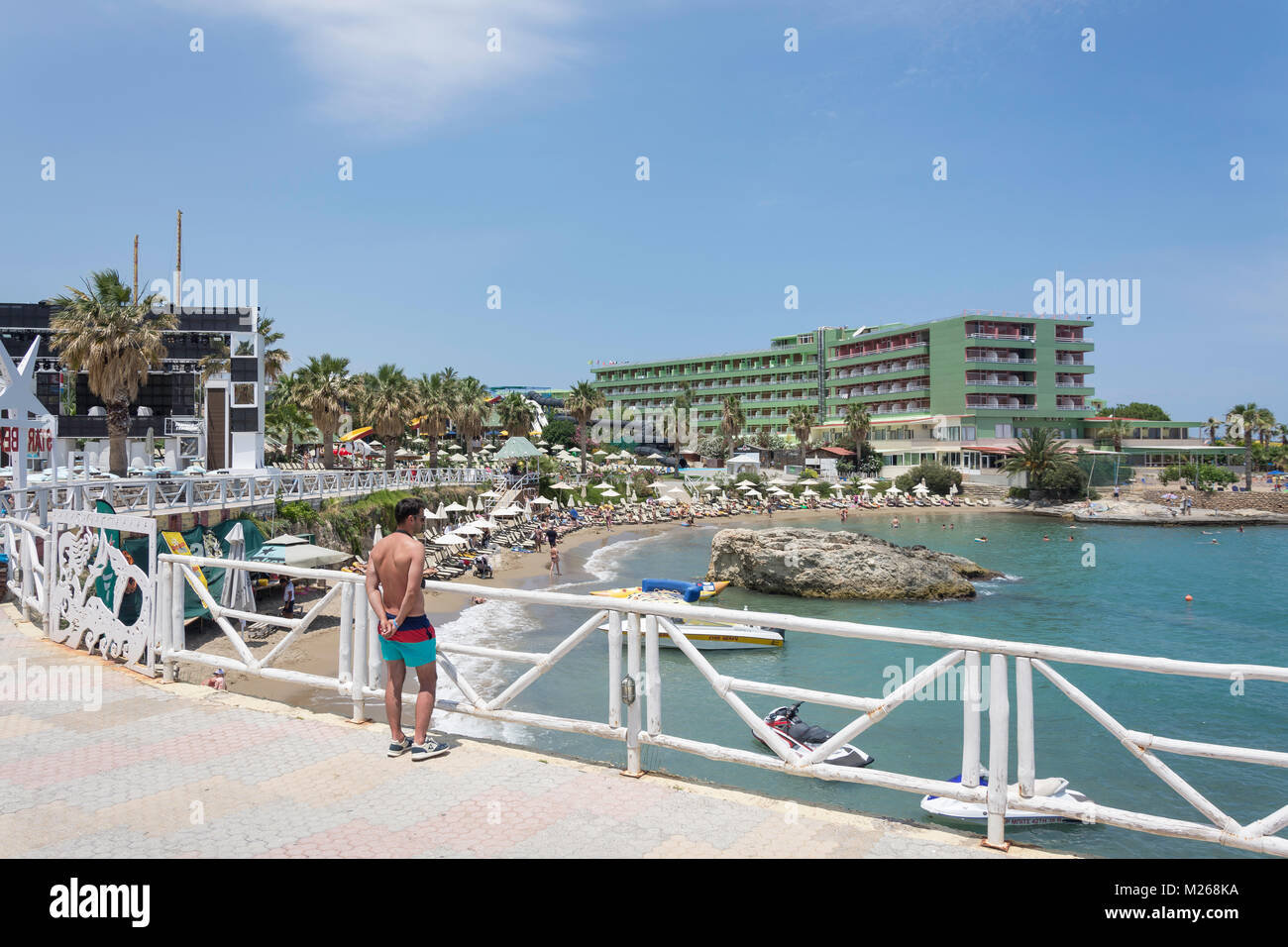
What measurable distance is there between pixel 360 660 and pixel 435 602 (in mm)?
21492

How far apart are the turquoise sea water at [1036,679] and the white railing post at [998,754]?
2.99 m

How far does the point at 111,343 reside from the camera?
88.7 ft

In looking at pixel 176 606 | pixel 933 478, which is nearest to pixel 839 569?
pixel 176 606

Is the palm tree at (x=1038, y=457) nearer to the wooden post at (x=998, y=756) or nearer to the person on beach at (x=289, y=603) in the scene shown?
the person on beach at (x=289, y=603)

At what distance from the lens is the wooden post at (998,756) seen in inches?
165

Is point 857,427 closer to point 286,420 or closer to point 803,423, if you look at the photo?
point 803,423

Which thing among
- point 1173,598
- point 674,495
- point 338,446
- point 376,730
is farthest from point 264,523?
point 674,495

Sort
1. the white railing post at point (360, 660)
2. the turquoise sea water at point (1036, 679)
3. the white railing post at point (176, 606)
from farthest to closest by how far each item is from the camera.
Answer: the turquoise sea water at point (1036, 679) < the white railing post at point (176, 606) < the white railing post at point (360, 660)

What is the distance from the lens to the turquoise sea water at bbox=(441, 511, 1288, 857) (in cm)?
1186

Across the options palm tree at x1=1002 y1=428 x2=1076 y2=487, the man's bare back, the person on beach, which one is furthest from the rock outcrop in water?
palm tree at x1=1002 y1=428 x2=1076 y2=487

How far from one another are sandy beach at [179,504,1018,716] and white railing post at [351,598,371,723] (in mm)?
614

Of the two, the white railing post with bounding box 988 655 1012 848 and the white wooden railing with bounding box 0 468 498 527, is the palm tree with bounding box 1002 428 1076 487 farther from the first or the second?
the white railing post with bounding box 988 655 1012 848

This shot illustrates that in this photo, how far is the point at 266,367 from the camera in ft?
175

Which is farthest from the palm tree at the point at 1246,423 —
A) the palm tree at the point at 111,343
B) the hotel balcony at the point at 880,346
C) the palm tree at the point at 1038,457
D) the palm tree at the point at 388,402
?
the palm tree at the point at 111,343
